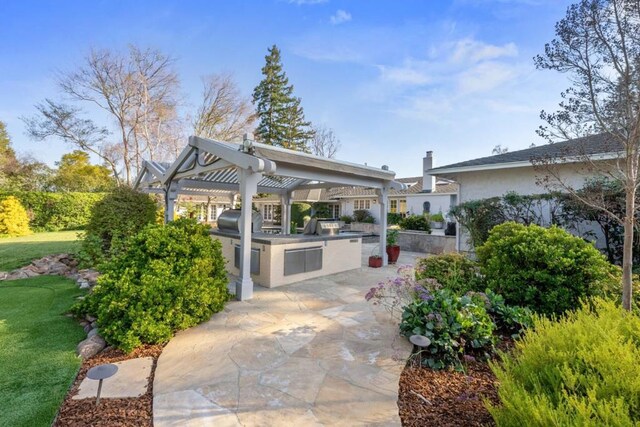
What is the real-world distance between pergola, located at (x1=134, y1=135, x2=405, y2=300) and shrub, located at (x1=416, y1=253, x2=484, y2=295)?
3.26 m

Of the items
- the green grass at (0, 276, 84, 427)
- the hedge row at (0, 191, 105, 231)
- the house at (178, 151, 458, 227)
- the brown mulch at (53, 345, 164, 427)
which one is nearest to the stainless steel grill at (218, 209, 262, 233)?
the green grass at (0, 276, 84, 427)

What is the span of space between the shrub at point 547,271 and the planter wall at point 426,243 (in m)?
7.70

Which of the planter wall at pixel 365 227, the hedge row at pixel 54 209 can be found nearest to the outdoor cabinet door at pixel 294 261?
the planter wall at pixel 365 227

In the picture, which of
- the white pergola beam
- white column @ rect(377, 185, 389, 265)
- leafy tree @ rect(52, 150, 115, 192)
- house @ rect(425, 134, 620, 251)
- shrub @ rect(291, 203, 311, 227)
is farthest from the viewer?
leafy tree @ rect(52, 150, 115, 192)

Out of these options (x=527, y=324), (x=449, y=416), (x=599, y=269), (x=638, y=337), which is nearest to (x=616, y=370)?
(x=638, y=337)

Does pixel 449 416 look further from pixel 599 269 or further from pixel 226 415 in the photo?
pixel 599 269

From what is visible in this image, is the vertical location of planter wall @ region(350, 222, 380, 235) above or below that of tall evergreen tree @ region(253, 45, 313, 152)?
below

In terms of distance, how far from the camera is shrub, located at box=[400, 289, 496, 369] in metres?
3.37

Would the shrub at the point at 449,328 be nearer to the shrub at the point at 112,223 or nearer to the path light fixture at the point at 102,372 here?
the path light fixture at the point at 102,372

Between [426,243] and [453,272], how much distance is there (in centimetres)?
880

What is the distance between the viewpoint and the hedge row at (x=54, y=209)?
1900 cm

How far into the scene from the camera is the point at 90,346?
3.87 metres

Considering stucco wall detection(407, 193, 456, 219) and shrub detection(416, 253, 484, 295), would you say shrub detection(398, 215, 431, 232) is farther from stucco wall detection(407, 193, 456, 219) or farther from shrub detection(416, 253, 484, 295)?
shrub detection(416, 253, 484, 295)

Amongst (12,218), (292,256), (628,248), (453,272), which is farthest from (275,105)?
(628,248)
